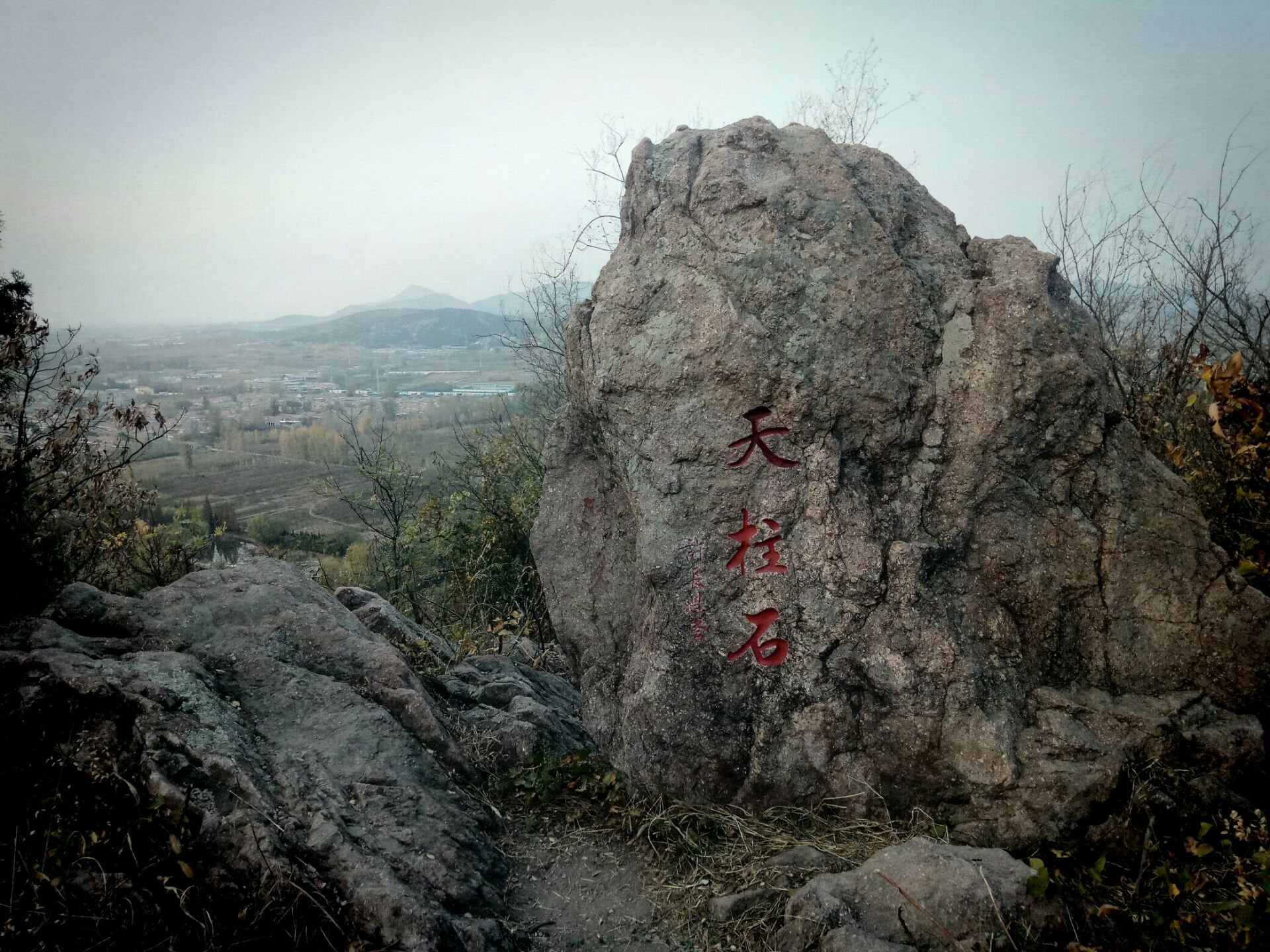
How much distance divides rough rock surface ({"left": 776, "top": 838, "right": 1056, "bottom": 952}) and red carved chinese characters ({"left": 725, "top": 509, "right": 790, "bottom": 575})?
137 centimetres

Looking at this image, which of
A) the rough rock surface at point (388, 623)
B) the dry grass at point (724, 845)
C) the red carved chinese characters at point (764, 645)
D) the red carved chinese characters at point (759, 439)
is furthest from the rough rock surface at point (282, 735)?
the red carved chinese characters at point (759, 439)

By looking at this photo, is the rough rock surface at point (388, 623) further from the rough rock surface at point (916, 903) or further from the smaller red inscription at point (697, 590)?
the rough rock surface at point (916, 903)

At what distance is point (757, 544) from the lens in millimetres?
4098

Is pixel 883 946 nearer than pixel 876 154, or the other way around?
pixel 883 946

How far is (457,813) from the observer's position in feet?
13.5

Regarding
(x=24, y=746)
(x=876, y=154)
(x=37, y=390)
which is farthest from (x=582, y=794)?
(x=37, y=390)

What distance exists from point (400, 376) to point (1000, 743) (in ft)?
38.1

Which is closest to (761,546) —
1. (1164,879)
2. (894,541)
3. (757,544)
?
(757,544)

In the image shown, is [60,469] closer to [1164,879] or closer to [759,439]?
[759,439]

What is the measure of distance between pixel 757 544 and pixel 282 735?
260 centimetres

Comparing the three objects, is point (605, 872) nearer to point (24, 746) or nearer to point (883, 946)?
point (883, 946)

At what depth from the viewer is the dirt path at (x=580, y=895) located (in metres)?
3.70

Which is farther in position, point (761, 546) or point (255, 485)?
point (255, 485)

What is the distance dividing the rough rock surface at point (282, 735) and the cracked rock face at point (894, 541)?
1.13 metres
